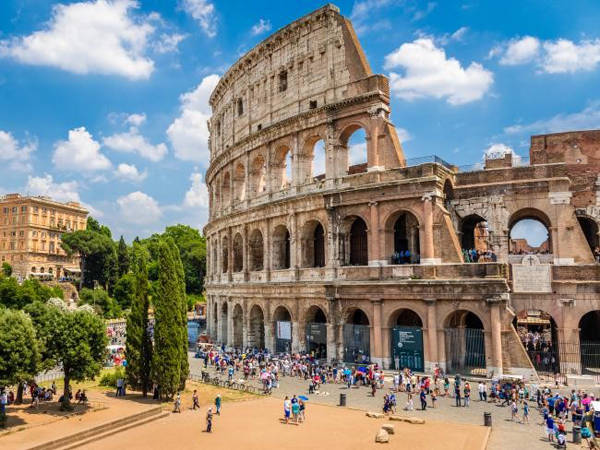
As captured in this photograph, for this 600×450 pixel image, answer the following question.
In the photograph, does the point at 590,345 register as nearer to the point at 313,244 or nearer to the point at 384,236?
the point at 384,236

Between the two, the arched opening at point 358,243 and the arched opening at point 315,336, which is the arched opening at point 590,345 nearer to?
the arched opening at point 358,243

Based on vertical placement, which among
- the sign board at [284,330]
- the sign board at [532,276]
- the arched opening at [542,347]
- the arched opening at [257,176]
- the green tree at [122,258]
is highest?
the arched opening at [257,176]

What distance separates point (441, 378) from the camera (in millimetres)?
24266

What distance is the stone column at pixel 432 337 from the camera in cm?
2498

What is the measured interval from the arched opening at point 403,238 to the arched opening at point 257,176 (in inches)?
428

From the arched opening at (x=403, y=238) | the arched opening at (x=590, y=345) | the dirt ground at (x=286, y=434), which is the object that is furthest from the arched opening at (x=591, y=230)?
the dirt ground at (x=286, y=434)

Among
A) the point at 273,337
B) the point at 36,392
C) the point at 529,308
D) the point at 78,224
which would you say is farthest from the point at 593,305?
the point at 78,224

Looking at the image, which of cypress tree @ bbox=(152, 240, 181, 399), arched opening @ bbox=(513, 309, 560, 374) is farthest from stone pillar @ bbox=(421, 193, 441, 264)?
cypress tree @ bbox=(152, 240, 181, 399)

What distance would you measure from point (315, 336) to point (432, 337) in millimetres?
7370

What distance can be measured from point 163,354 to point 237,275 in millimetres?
14121

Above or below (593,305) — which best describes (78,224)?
above

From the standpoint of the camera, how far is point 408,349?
25891 millimetres

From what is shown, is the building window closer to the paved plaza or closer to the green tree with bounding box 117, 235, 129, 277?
the paved plaza

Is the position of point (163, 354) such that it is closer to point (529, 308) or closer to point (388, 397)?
point (388, 397)
